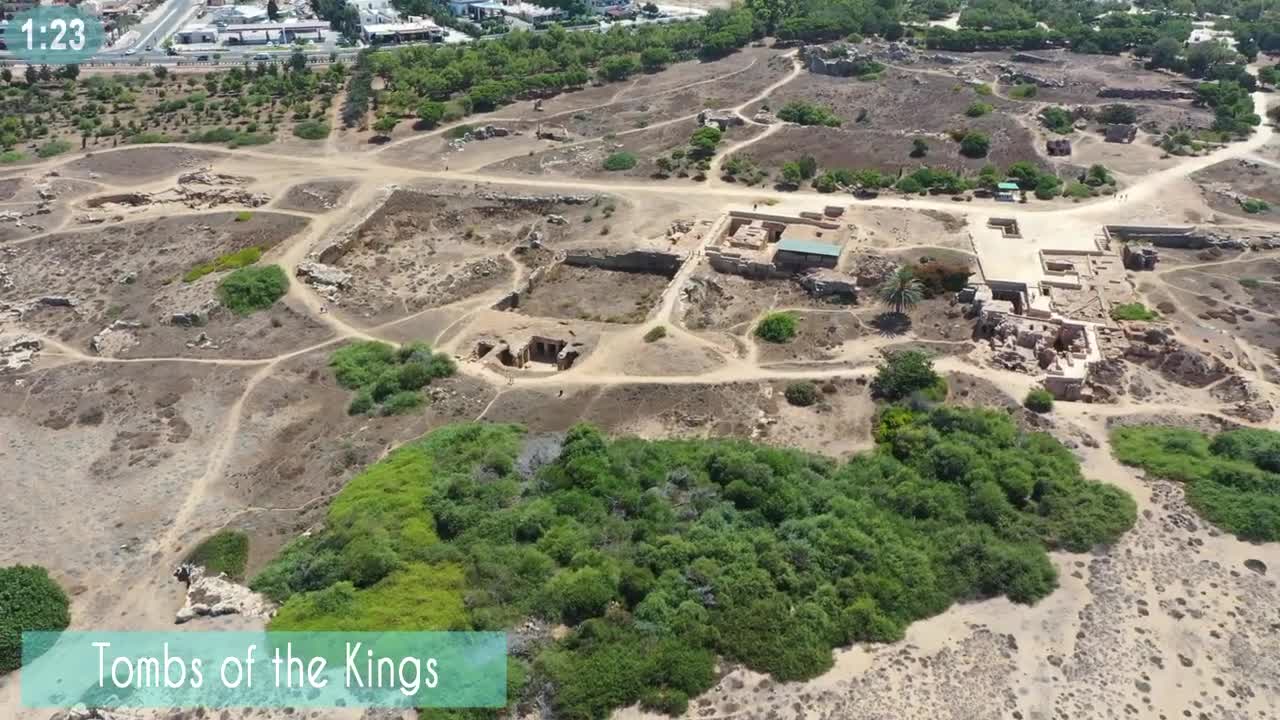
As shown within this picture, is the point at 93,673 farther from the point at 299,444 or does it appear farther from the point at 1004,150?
the point at 1004,150

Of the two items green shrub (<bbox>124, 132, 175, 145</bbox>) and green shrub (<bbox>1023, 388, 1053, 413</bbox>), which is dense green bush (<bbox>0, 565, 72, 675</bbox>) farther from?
green shrub (<bbox>124, 132, 175, 145</bbox>)

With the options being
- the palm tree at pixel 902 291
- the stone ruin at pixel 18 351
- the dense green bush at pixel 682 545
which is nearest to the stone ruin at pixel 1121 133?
the palm tree at pixel 902 291

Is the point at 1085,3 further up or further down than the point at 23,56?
further up

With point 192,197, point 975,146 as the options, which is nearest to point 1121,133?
point 975,146

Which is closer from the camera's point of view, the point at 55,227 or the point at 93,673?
the point at 93,673

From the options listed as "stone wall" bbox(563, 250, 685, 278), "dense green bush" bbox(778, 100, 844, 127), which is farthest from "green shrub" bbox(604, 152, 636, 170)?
"dense green bush" bbox(778, 100, 844, 127)

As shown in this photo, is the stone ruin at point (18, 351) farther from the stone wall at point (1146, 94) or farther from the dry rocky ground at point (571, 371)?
the stone wall at point (1146, 94)

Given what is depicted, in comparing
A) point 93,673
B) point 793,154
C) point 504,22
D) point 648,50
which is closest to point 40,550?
point 93,673

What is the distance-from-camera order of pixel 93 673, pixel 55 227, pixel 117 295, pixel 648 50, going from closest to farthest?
pixel 93 673, pixel 117 295, pixel 55 227, pixel 648 50
